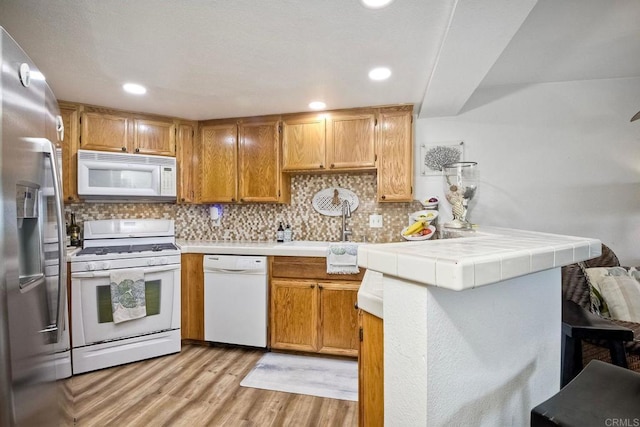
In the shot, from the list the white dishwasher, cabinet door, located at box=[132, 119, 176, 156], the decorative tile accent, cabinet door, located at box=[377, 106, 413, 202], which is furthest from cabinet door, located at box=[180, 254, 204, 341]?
cabinet door, located at box=[377, 106, 413, 202]

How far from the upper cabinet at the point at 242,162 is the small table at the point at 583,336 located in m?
2.36

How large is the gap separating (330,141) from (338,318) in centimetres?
160

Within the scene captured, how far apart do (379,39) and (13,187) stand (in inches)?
66.9

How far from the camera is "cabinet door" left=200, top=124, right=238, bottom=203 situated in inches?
120

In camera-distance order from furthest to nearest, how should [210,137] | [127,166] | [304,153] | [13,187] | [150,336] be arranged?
1. [210,137]
2. [304,153]
3. [127,166]
4. [150,336]
5. [13,187]

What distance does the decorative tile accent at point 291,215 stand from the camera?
115 inches

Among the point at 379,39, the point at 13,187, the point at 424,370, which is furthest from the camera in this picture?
the point at 379,39

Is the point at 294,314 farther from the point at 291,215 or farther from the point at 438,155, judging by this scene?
the point at 438,155

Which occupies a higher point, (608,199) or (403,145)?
(403,145)

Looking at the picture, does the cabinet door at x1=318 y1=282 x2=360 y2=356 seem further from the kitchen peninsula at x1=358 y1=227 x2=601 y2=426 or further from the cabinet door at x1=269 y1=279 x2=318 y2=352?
the kitchen peninsula at x1=358 y1=227 x2=601 y2=426

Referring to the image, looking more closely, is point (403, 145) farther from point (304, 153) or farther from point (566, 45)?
point (566, 45)

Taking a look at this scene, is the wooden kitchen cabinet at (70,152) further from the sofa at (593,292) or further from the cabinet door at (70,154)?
the sofa at (593,292)

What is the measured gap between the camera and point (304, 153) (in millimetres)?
2859

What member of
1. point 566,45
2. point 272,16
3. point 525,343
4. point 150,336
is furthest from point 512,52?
point 150,336
